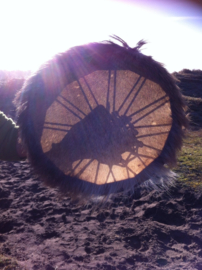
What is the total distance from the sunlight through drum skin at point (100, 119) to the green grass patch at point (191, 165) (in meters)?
1.54

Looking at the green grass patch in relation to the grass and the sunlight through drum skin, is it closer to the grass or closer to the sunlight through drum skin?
the sunlight through drum skin

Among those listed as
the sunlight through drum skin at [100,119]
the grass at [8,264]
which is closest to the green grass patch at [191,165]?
the sunlight through drum skin at [100,119]

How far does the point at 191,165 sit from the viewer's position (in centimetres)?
378

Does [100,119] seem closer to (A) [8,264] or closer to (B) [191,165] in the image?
(A) [8,264]

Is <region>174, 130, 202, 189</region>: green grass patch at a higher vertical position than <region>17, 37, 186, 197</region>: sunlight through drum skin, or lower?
lower

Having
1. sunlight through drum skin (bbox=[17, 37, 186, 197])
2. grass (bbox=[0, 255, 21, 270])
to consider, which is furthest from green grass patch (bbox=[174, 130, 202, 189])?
grass (bbox=[0, 255, 21, 270])

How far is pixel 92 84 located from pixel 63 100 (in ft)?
0.64

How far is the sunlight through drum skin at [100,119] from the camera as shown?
1.29 m

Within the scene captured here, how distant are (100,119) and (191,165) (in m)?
2.80

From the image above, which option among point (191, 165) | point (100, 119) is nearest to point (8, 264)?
point (100, 119)

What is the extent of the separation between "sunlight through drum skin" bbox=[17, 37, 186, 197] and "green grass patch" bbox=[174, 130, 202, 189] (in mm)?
1539

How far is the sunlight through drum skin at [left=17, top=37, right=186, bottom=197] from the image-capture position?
1289 millimetres

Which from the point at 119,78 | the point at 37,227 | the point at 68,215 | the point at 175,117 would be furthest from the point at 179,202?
the point at 119,78

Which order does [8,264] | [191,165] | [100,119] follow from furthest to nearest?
[191,165], [8,264], [100,119]
